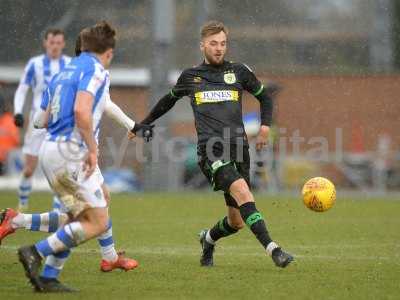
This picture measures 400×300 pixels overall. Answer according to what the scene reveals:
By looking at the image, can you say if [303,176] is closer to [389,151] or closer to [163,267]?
[389,151]

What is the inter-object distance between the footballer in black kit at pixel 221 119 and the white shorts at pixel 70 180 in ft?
5.98

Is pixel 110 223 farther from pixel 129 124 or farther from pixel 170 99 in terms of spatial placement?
pixel 170 99

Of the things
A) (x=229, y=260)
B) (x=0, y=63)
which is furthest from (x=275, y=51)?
(x=229, y=260)

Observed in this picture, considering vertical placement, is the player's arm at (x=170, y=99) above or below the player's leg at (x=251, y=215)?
above

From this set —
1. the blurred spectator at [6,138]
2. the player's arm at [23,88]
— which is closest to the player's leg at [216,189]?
the player's arm at [23,88]

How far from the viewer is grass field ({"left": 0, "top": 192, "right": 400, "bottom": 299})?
23.9 feet

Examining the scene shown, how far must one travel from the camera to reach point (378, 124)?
23.7 metres

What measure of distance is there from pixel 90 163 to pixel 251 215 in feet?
6.53

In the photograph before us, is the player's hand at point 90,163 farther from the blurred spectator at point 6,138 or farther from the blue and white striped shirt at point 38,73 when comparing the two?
the blurred spectator at point 6,138

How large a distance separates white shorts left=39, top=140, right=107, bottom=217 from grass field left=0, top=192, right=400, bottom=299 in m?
0.63

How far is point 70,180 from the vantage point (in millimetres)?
6980

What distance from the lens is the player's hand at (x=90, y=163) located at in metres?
6.84

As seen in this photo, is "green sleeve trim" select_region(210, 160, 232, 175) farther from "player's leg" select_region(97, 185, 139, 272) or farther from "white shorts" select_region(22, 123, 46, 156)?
"white shorts" select_region(22, 123, 46, 156)

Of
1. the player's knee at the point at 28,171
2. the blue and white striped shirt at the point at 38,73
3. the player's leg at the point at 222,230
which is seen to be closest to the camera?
the player's leg at the point at 222,230
